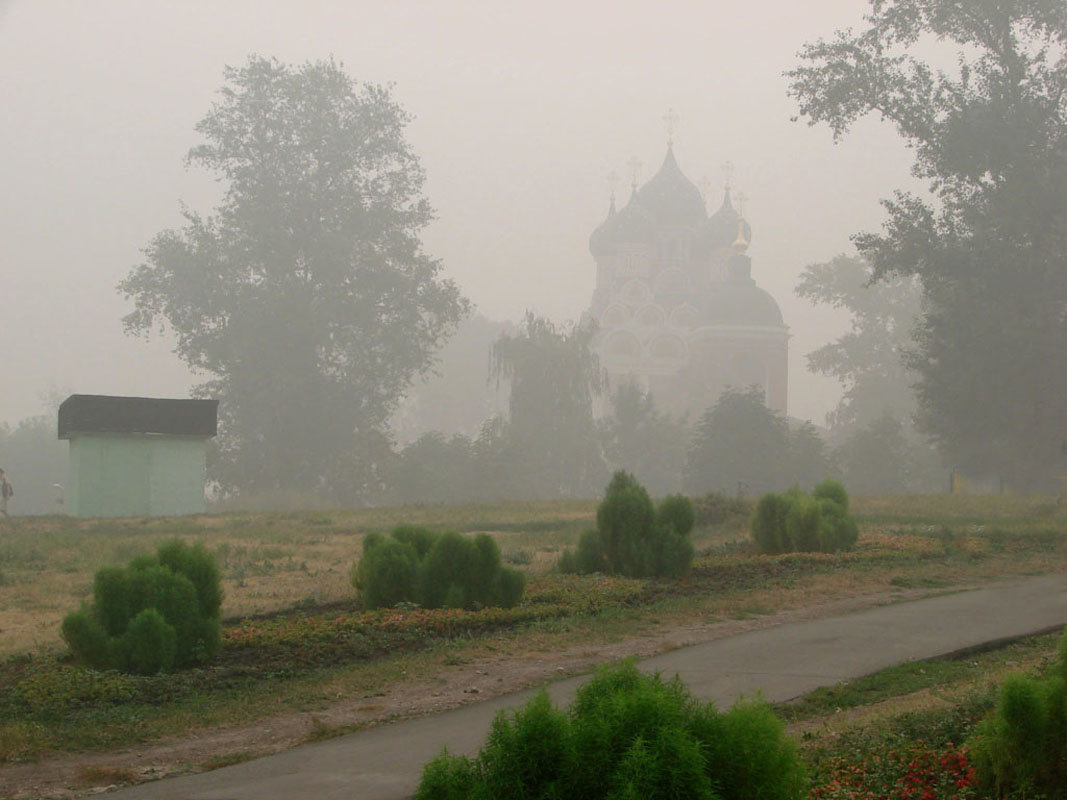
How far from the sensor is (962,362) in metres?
36.7

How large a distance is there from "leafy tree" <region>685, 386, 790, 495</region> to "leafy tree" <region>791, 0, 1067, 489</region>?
11.9 m

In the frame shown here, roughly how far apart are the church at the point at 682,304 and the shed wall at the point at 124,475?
5297 centimetres

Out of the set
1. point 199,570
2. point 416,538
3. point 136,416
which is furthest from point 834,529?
point 136,416

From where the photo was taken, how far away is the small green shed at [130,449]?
32156mm

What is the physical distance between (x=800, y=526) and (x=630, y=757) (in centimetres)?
1391

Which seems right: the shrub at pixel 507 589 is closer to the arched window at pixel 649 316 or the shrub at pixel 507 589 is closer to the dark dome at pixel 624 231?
the arched window at pixel 649 316

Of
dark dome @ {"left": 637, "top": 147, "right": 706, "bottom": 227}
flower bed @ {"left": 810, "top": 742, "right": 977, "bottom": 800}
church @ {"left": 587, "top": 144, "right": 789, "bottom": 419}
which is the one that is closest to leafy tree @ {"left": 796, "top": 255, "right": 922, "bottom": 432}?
church @ {"left": 587, "top": 144, "right": 789, "bottom": 419}

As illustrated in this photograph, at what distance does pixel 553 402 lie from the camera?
64.9m

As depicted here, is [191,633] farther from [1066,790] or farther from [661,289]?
[661,289]

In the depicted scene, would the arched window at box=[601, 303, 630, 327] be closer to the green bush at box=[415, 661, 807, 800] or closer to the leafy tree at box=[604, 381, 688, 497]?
the leafy tree at box=[604, 381, 688, 497]

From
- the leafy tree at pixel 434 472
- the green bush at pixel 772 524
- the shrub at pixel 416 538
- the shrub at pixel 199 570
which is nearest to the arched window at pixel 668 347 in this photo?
the leafy tree at pixel 434 472

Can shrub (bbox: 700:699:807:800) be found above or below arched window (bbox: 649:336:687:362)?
below

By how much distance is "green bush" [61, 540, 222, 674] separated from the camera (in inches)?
396

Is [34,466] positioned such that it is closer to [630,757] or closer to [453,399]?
[453,399]
